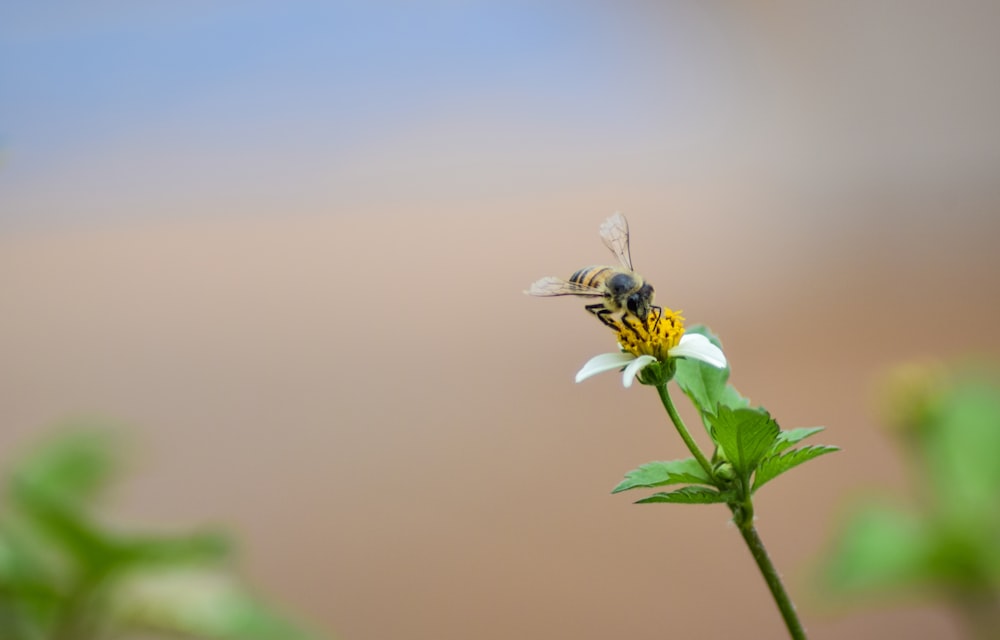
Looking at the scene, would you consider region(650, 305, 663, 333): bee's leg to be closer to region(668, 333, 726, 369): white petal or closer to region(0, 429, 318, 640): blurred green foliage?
region(668, 333, 726, 369): white petal

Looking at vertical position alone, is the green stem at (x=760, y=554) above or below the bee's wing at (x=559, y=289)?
below

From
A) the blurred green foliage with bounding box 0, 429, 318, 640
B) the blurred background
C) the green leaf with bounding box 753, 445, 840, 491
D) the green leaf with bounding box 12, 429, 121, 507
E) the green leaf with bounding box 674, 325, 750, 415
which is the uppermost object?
the blurred background

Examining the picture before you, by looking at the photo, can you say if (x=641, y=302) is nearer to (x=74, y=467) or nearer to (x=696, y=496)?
(x=696, y=496)

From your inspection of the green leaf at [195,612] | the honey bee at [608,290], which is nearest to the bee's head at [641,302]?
the honey bee at [608,290]

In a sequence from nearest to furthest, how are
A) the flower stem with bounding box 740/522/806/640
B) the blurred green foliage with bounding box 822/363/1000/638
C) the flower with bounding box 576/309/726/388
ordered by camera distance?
the flower stem with bounding box 740/522/806/640, the flower with bounding box 576/309/726/388, the blurred green foliage with bounding box 822/363/1000/638

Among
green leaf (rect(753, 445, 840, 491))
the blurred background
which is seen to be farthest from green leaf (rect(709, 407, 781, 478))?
the blurred background

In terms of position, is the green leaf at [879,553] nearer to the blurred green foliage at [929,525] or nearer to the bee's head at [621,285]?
the blurred green foliage at [929,525]
